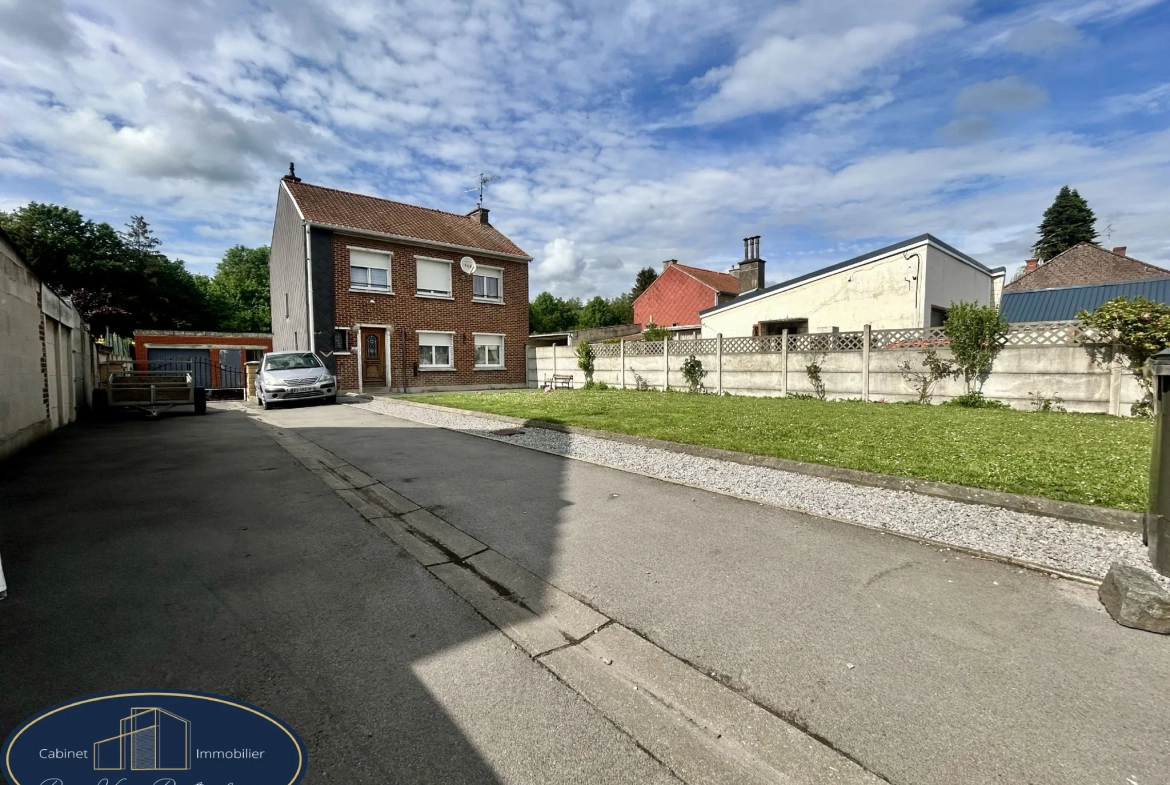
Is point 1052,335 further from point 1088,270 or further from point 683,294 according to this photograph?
point 1088,270

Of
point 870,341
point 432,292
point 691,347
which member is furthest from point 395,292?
point 870,341

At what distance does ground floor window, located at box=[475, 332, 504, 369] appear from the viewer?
22.4 metres

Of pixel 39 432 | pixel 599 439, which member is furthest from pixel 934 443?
pixel 39 432

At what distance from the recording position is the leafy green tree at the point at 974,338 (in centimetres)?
1101

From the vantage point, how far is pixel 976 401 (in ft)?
36.9

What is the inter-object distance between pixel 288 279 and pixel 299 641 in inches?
875

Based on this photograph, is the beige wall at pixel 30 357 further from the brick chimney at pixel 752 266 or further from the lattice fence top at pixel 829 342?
the brick chimney at pixel 752 266

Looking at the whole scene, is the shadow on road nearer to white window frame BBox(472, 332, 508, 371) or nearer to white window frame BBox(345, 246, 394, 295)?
white window frame BBox(345, 246, 394, 295)

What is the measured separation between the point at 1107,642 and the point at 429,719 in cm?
309

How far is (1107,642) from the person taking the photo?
242 cm

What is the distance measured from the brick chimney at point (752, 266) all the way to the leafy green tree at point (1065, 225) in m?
47.9

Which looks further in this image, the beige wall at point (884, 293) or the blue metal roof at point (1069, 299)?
the blue metal roof at point (1069, 299)

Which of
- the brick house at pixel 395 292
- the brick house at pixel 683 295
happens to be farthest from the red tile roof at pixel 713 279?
the brick house at pixel 395 292

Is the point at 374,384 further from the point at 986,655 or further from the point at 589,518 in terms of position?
the point at 986,655
